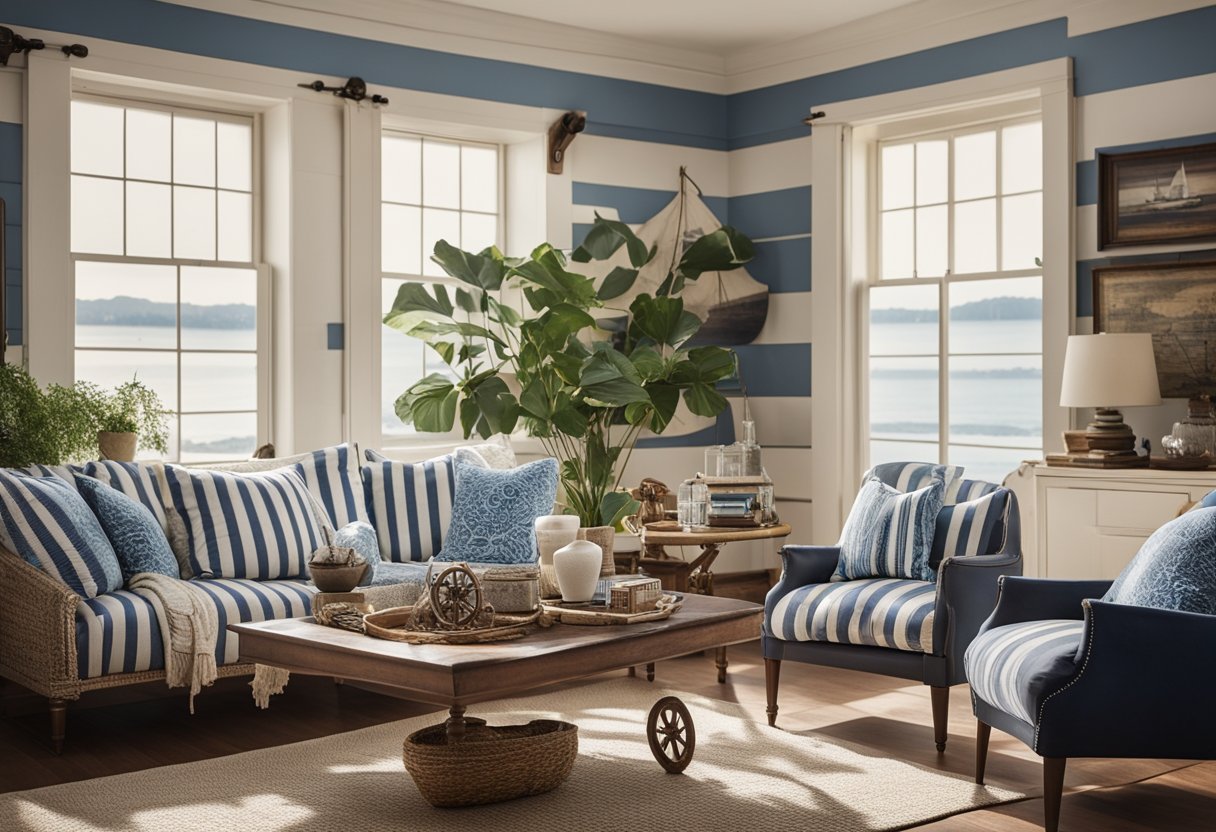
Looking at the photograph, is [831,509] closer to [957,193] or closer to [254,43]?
[957,193]

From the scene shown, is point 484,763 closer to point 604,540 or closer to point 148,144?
point 604,540

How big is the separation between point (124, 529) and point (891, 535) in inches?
108

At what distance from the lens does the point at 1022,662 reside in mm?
3488

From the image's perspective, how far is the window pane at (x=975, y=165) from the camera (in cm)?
634

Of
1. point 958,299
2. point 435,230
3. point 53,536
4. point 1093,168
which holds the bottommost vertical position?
point 53,536

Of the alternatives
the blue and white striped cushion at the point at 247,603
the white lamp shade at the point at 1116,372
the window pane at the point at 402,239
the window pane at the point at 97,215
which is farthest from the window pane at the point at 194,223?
the white lamp shade at the point at 1116,372

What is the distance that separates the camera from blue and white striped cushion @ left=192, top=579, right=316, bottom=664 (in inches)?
180

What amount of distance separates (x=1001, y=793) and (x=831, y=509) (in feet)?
9.94

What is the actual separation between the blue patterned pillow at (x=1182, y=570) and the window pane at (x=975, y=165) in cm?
306

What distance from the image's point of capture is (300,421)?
592 centimetres

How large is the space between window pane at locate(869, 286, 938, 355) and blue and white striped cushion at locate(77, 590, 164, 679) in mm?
3911

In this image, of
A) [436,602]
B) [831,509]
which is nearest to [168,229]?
[436,602]

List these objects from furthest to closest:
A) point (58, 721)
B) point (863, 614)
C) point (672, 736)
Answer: point (863, 614)
point (58, 721)
point (672, 736)

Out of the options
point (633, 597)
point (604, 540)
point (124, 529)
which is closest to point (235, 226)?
point (124, 529)
